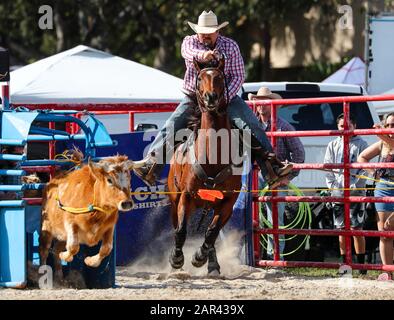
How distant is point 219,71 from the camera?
1062cm

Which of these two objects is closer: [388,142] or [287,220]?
[388,142]

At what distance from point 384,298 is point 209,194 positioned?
233 cm

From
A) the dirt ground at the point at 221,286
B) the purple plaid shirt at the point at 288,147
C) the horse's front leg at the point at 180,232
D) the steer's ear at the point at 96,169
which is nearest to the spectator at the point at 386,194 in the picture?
the dirt ground at the point at 221,286

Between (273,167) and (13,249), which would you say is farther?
(273,167)

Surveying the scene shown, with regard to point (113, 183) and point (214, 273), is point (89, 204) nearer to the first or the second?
point (113, 183)

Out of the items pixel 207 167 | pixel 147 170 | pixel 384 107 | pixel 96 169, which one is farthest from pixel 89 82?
pixel 96 169

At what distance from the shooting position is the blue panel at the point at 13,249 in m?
9.68

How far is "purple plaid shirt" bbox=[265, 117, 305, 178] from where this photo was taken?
1205cm

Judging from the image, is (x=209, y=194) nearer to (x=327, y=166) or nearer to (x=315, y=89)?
(x=327, y=166)

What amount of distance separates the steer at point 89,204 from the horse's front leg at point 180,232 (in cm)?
116

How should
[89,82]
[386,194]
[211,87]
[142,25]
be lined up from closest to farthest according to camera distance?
1. [211,87]
2. [386,194]
3. [89,82]
4. [142,25]

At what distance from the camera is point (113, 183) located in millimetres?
9508

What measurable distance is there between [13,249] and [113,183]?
1.08 metres
